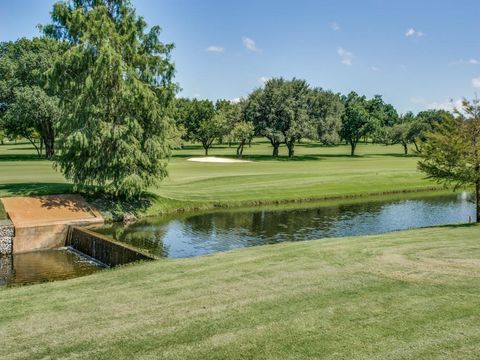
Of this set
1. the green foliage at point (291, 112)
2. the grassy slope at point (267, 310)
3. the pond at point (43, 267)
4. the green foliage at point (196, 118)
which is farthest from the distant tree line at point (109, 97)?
the green foliage at point (196, 118)

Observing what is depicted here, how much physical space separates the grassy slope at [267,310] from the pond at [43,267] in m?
5.80

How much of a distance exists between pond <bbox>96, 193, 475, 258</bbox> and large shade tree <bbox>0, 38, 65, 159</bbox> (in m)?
30.7

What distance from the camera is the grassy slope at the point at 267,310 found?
8844 millimetres

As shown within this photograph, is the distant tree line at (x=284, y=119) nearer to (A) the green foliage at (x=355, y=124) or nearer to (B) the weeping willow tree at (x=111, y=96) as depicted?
(A) the green foliage at (x=355, y=124)

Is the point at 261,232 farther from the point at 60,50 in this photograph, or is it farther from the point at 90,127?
the point at 60,50

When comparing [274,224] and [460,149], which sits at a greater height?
[460,149]

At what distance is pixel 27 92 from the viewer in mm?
59750

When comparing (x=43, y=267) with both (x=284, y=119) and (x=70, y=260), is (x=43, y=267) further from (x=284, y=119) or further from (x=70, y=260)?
(x=284, y=119)

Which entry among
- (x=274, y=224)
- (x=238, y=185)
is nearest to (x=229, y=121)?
(x=238, y=185)

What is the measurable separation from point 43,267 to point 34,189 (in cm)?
1292

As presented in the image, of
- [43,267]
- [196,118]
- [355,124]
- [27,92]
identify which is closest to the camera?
[43,267]

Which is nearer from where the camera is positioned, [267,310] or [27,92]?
[267,310]

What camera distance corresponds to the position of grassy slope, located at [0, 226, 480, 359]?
29.0 ft

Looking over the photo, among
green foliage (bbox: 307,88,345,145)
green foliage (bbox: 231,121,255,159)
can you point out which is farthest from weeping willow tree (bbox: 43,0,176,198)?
green foliage (bbox: 307,88,345,145)
